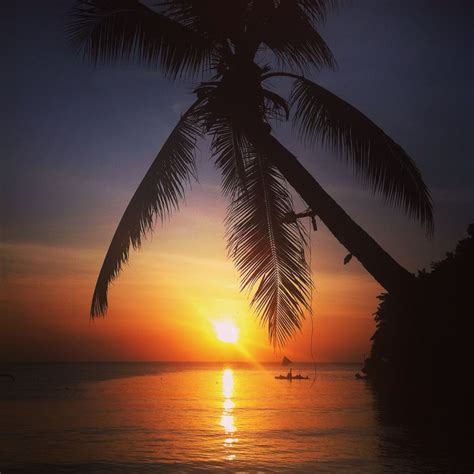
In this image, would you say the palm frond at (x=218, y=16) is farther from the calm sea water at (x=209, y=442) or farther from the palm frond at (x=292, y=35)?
the calm sea water at (x=209, y=442)

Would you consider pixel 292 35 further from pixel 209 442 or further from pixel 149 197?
pixel 209 442

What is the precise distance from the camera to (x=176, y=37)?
6.02 m

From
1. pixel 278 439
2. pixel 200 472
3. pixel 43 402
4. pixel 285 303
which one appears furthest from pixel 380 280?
pixel 43 402

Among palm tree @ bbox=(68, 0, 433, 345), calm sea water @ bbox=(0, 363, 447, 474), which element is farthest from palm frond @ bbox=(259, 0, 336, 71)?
calm sea water @ bbox=(0, 363, 447, 474)

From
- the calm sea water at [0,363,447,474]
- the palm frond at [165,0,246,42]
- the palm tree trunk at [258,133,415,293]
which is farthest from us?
the calm sea water at [0,363,447,474]

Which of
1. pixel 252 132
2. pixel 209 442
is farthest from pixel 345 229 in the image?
pixel 209 442

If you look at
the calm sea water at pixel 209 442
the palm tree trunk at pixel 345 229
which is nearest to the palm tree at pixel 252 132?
the palm tree trunk at pixel 345 229

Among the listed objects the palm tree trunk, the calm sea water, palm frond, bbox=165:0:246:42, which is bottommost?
the calm sea water

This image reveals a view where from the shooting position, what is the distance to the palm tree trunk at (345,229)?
392cm

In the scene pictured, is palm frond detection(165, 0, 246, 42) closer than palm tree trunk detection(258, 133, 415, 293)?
No

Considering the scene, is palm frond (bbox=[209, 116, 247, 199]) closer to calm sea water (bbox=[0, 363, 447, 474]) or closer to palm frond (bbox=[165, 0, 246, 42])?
palm frond (bbox=[165, 0, 246, 42])

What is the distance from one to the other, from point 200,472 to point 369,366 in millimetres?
80657

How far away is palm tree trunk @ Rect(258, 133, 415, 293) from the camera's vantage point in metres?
3.92

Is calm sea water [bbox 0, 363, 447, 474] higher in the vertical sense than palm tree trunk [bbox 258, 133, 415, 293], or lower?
lower
